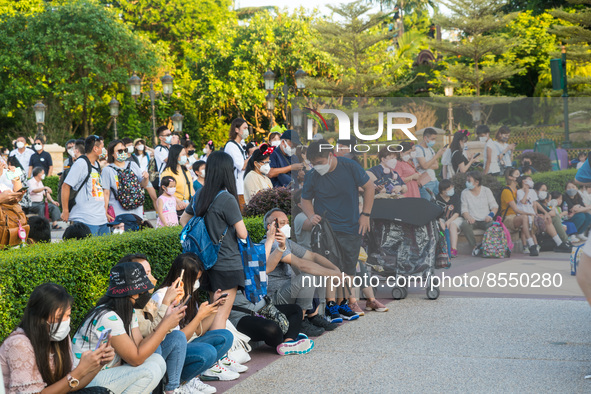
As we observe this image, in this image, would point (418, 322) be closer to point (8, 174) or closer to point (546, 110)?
point (546, 110)

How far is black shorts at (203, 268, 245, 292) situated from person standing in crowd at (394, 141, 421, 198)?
2321mm

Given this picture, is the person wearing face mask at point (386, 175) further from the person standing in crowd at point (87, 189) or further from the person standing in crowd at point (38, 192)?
the person standing in crowd at point (38, 192)

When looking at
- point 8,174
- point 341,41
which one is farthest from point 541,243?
point 341,41

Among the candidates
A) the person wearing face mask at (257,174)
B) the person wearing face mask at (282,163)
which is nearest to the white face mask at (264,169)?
the person wearing face mask at (257,174)

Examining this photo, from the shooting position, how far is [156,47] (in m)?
39.2

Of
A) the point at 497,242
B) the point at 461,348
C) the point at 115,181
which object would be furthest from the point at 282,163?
the point at 461,348

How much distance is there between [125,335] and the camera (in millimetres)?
4082

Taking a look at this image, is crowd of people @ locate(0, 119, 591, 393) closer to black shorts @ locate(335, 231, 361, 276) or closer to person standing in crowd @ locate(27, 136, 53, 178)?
black shorts @ locate(335, 231, 361, 276)

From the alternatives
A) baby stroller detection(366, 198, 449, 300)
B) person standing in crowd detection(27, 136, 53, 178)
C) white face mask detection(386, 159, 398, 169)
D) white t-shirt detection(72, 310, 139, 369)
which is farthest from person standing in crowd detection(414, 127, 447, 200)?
person standing in crowd detection(27, 136, 53, 178)

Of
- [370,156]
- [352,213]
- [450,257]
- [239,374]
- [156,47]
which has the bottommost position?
[239,374]

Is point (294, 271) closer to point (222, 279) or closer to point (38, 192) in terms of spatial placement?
point (222, 279)

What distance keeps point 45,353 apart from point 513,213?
5.10 meters

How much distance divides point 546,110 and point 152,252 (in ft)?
13.5

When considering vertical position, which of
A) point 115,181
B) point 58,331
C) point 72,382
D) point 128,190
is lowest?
point 72,382
